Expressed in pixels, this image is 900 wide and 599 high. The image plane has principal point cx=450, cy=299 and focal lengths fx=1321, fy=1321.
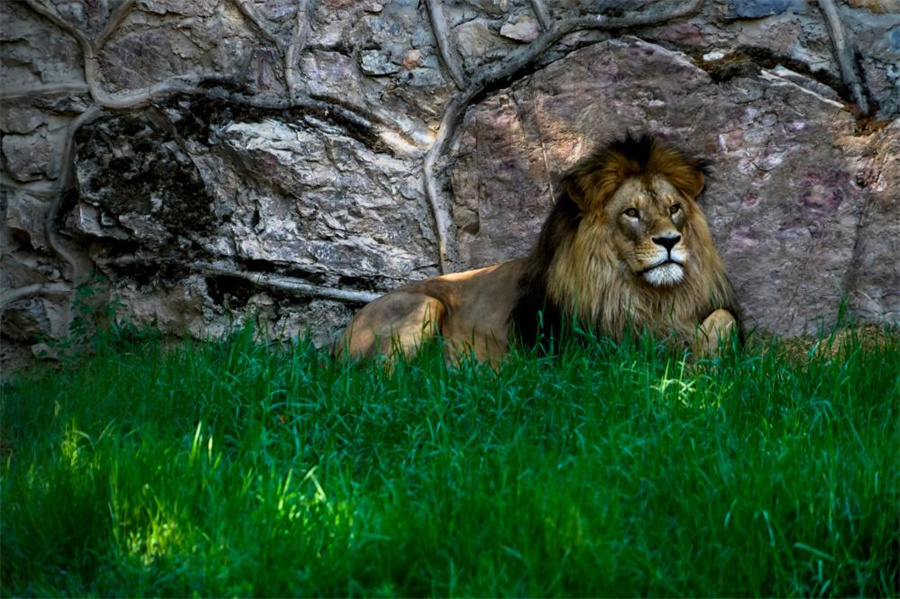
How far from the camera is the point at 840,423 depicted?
409cm

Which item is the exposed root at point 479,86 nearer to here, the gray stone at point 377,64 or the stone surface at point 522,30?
the stone surface at point 522,30

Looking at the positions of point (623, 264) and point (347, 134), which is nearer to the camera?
point (623, 264)

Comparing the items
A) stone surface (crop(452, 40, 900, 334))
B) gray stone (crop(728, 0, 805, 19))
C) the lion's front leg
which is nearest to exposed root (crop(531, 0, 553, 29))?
stone surface (crop(452, 40, 900, 334))

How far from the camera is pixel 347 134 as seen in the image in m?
6.21

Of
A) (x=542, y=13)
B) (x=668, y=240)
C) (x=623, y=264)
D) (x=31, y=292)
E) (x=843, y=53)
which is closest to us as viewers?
(x=668, y=240)

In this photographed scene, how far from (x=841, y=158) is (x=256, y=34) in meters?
2.77

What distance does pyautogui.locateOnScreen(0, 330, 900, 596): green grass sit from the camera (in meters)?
3.28

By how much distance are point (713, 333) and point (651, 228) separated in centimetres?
49

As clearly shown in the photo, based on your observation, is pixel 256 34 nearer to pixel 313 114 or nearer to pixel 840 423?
pixel 313 114

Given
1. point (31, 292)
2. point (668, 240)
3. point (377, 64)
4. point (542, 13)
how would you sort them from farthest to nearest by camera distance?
point (31, 292), point (377, 64), point (542, 13), point (668, 240)

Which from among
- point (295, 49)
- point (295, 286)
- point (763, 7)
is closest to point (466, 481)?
point (295, 286)

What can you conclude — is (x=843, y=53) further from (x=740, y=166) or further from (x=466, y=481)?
(x=466, y=481)

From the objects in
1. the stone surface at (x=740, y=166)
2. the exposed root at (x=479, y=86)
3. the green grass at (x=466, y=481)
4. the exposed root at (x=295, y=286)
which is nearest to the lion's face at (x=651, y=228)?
the green grass at (x=466, y=481)

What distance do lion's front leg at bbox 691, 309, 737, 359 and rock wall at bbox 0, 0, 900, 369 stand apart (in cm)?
76
